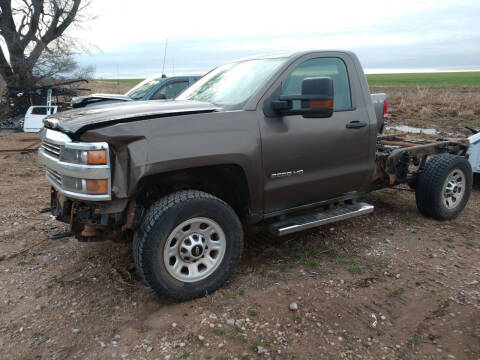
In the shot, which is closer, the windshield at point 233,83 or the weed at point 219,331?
the weed at point 219,331

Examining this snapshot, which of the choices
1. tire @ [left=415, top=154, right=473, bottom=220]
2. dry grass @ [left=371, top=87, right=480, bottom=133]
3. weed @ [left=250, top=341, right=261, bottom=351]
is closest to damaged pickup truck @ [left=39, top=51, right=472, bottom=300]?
weed @ [left=250, top=341, right=261, bottom=351]

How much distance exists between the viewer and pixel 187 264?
329 centimetres

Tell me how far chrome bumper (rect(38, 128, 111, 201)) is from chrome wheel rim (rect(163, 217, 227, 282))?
24.8 inches

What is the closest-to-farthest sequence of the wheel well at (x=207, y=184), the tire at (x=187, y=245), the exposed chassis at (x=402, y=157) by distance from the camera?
the tire at (x=187, y=245) → the wheel well at (x=207, y=184) → the exposed chassis at (x=402, y=157)

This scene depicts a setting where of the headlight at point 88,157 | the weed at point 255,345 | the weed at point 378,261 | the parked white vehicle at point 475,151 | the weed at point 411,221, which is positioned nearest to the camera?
the weed at point 255,345

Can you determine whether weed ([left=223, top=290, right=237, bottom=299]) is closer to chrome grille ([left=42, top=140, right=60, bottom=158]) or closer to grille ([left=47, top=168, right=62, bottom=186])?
grille ([left=47, top=168, right=62, bottom=186])

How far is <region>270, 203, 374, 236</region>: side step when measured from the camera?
3.67 metres

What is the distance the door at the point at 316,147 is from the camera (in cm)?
357

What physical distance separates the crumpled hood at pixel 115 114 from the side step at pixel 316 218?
1197 millimetres

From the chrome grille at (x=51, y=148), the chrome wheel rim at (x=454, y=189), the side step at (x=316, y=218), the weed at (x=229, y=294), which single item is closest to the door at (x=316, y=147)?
the side step at (x=316, y=218)

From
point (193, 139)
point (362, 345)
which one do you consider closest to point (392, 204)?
point (362, 345)

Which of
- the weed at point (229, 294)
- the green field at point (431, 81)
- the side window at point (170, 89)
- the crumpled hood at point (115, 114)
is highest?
the green field at point (431, 81)

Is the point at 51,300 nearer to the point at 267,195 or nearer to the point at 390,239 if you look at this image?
the point at 267,195

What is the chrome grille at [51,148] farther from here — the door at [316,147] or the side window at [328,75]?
the side window at [328,75]
